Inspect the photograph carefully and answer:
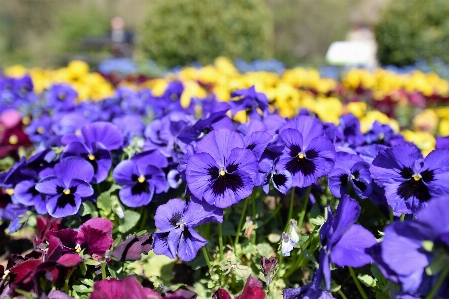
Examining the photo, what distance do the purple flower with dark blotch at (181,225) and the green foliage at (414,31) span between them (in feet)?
45.6

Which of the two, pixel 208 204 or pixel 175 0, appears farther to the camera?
pixel 175 0

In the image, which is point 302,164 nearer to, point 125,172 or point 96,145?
point 125,172

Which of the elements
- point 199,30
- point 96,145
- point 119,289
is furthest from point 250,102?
point 199,30

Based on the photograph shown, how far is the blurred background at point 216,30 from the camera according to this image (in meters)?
8.53

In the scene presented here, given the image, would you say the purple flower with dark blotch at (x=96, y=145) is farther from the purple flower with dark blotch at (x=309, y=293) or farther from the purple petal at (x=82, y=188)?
the purple flower with dark blotch at (x=309, y=293)

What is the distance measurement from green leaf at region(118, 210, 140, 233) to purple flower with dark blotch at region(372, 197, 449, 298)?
2.67 ft

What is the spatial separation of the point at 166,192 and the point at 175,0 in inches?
307

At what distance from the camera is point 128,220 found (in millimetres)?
1414

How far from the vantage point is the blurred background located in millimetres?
8531

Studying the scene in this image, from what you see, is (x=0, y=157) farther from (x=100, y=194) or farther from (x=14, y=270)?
(x=14, y=270)

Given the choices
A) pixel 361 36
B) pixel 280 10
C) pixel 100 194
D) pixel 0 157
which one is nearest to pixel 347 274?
pixel 100 194

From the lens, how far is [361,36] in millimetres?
28641

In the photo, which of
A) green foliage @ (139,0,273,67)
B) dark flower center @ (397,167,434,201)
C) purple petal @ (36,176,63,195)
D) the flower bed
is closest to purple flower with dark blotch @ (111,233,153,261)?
the flower bed

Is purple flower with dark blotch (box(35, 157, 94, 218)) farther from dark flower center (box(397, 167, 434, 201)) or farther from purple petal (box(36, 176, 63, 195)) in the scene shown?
dark flower center (box(397, 167, 434, 201))
